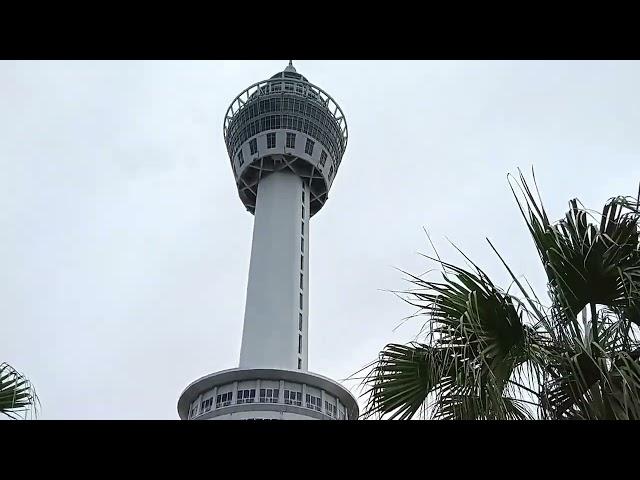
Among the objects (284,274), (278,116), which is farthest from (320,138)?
(284,274)

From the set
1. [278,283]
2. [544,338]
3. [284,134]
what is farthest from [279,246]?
[544,338]

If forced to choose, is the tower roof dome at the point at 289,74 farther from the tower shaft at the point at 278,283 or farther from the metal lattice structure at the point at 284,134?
the tower shaft at the point at 278,283

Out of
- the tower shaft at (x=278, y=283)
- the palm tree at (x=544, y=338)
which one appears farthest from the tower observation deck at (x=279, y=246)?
the palm tree at (x=544, y=338)

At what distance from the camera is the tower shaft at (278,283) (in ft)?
219

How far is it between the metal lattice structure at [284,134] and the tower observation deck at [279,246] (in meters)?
0.12

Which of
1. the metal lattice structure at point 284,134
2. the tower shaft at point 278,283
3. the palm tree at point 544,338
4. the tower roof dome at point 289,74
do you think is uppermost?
the tower roof dome at point 289,74

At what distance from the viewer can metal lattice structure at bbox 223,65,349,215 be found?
80.0m

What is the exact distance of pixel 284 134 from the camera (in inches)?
3159

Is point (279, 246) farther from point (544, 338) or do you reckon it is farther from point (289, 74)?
point (544, 338)

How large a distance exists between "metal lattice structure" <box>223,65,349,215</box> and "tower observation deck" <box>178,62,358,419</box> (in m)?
0.12

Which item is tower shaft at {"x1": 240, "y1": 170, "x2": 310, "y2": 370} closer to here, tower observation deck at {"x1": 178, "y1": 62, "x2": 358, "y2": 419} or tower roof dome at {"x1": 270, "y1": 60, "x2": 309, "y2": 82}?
tower observation deck at {"x1": 178, "y1": 62, "x2": 358, "y2": 419}

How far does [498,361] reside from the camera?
5910mm
